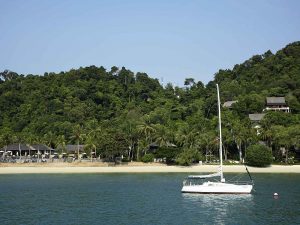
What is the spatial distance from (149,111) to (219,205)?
96096 millimetres

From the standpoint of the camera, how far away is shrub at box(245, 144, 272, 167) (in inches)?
3182

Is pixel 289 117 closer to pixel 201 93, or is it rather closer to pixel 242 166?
pixel 242 166

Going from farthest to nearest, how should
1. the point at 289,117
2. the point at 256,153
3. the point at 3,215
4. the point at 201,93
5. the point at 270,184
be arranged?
1. the point at 201,93
2. the point at 289,117
3. the point at 256,153
4. the point at 270,184
5. the point at 3,215

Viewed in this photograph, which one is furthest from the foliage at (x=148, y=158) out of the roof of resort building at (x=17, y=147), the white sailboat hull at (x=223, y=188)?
the white sailboat hull at (x=223, y=188)

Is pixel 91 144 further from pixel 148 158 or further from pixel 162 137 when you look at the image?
pixel 162 137

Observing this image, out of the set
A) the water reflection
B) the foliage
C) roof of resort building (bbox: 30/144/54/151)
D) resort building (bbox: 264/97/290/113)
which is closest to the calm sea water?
the water reflection

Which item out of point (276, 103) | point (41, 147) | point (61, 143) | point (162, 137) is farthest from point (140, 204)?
point (276, 103)

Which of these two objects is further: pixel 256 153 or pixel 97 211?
pixel 256 153

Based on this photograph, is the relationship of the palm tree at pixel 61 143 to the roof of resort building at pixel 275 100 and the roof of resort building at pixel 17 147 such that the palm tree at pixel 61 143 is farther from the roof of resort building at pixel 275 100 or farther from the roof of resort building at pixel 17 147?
the roof of resort building at pixel 275 100

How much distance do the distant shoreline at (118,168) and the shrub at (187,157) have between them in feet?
3.62

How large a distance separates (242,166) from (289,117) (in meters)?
27.1

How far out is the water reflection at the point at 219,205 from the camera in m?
38.3

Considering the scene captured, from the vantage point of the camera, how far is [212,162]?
291ft

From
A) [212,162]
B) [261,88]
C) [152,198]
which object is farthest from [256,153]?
[261,88]
